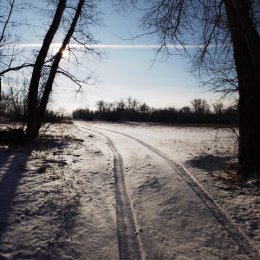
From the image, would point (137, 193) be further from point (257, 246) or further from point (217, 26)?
point (217, 26)

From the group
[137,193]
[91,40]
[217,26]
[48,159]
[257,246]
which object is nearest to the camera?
[257,246]

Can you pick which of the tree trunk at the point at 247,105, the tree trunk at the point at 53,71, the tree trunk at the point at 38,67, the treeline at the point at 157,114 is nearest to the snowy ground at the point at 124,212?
the tree trunk at the point at 247,105

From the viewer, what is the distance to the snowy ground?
521 cm

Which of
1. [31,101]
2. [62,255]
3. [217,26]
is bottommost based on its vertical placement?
[62,255]

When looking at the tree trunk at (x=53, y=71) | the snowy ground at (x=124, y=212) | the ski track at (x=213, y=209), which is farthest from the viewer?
the tree trunk at (x=53, y=71)

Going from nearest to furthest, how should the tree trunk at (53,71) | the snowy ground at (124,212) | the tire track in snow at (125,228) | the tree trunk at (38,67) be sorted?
1. the tire track in snow at (125,228)
2. the snowy ground at (124,212)
3. the tree trunk at (38,67)
4. the tree trunk at (53,71)

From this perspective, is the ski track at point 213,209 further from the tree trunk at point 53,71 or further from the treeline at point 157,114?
the treeline at point 157,114

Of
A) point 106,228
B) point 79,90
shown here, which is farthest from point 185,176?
point 79,90

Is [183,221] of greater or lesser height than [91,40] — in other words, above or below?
below

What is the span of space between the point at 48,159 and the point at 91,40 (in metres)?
8.97

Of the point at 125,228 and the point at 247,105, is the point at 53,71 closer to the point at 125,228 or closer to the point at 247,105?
the point at 247,105

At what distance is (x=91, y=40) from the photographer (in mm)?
18219

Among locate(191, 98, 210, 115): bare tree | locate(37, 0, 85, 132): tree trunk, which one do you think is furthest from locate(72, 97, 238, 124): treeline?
locate(37, 0, 85, 132): tree trunk

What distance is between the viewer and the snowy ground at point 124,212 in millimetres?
5215
